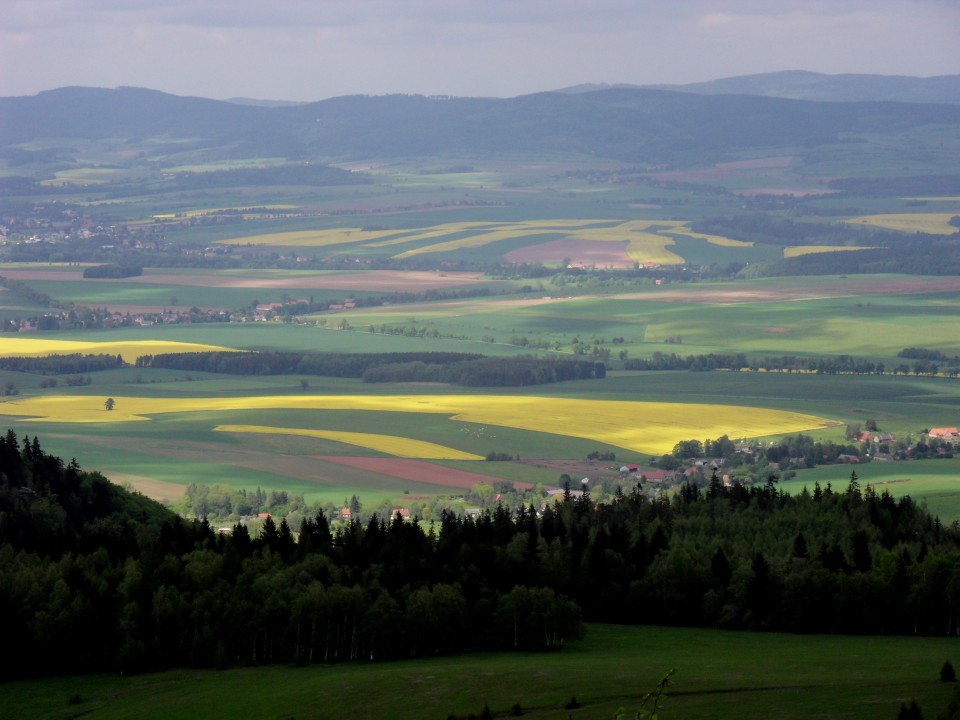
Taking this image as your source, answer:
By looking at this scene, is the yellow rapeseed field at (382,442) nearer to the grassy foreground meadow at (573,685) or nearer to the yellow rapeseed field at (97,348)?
the yellow rapeseed field at (97,348)

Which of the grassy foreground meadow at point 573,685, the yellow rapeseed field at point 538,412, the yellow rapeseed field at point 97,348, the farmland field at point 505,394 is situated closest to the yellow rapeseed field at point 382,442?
the farmland field at point 505,394

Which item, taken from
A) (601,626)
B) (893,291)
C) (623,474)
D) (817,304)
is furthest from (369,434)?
(893,291)

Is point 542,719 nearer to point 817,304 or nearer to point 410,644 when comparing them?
point 410,644

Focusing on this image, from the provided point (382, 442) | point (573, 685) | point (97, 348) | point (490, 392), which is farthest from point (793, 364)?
point (573, 685)

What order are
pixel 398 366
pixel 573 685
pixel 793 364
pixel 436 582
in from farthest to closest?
pixel 793 364 → pixel 398 366 → pixel 436 582 → pixel 573 685

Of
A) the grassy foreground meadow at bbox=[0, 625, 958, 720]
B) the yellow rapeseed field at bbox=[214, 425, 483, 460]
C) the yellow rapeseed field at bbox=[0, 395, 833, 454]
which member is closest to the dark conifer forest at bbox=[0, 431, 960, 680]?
the grassy foreground meadow at bbox=[0, 625, 958, 720]

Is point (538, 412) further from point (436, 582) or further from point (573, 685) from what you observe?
point (573, 685)
